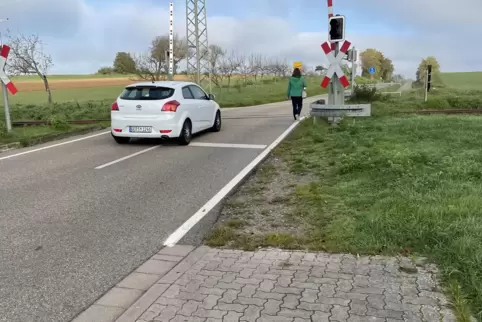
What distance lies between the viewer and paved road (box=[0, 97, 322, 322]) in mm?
3816

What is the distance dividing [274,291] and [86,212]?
3289 mm

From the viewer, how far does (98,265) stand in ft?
14.0

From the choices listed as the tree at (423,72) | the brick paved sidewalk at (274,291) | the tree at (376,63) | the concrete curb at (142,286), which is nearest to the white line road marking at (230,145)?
the concrete curb at (142,286)

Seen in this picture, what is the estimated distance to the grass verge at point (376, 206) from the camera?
4109 mm

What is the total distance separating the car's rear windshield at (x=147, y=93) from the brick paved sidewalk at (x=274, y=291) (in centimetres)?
735

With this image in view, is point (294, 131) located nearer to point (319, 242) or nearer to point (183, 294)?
point (319, 242)

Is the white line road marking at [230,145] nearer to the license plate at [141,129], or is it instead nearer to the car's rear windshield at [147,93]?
the license plate at [141,129]

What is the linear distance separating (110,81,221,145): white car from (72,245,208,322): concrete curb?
21.6 feet

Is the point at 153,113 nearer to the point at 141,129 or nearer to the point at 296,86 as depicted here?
the point at 141,129

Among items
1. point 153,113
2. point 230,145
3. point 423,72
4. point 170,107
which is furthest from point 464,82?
point 153,113

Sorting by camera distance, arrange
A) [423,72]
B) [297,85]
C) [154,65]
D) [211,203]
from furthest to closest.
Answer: [423,72] → [154,65] → [297,85] → [211,203]

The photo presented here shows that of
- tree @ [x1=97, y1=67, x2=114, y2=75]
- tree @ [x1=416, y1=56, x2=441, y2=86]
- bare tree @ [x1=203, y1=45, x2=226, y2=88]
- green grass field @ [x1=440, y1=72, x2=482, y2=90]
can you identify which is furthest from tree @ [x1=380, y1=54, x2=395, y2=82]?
bare tree @ [x1=203, y1=45, x2=226, y2=88]

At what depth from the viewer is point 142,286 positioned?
3.82m

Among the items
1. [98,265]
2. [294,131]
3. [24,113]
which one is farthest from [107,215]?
[24,113]
